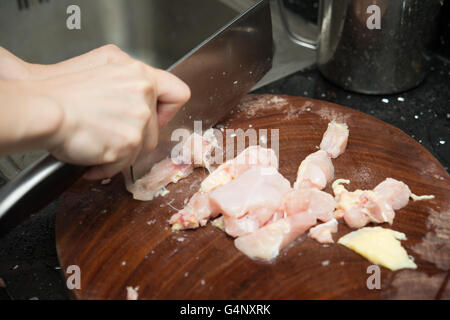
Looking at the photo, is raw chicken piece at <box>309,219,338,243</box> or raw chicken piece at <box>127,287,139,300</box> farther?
raw chicken piece at <box>309,219,338,243</box>

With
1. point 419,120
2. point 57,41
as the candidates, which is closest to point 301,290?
point 419,120

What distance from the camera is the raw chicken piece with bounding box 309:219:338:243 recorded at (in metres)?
1.14

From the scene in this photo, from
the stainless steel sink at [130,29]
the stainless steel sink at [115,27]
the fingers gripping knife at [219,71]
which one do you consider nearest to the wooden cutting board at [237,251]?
the fingers gripping knife at [219,71]

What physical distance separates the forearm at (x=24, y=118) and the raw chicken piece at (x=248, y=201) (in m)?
0.43

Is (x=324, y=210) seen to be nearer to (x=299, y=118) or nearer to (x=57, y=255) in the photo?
(x=299, y=118)

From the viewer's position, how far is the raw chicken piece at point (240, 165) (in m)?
1.26

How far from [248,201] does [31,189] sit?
466mm

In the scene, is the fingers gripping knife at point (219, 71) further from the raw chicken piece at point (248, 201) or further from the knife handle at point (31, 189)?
the raw chicken piece at point (248, 201)

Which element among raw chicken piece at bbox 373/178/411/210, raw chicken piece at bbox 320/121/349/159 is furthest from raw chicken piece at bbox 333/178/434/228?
raw chicken piece at bbox 320/121/349/159

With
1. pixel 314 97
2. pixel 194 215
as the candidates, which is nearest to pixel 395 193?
pixel 194 215

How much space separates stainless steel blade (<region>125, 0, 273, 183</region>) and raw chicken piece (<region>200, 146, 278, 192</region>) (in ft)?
0.48

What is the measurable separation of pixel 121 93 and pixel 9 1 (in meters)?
1.14

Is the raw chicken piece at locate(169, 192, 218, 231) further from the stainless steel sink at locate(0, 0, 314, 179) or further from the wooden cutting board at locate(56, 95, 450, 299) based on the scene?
the stainless steel sink at locate(0, 0, 314, 179)
